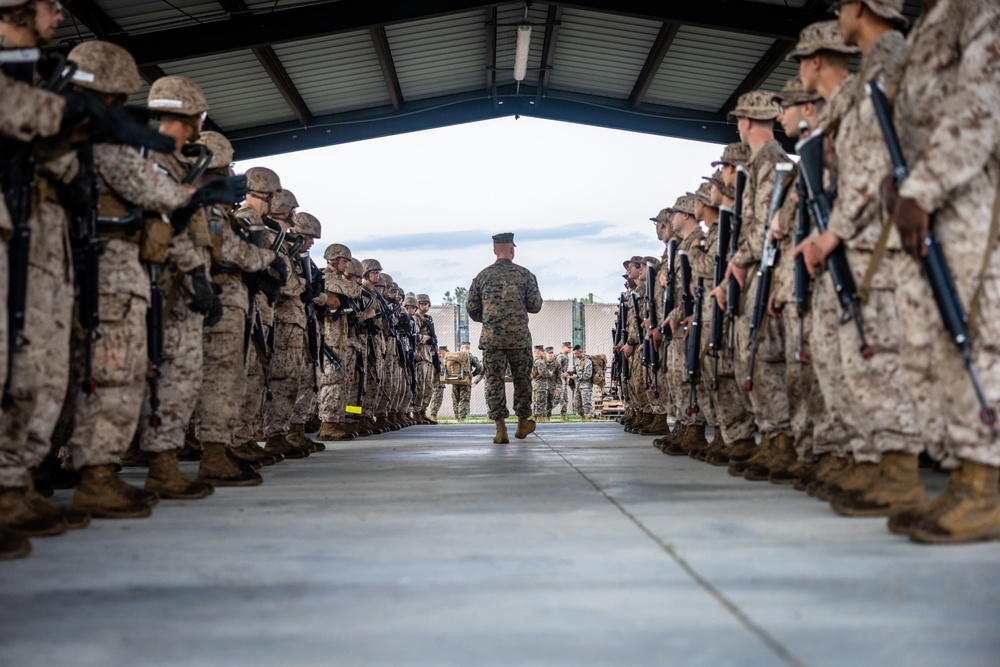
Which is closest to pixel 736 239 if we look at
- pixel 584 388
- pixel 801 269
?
pixel 801 269

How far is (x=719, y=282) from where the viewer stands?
652 centimetres

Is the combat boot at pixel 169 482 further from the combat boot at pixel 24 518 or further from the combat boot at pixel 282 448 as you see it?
the combat boot at pixel 282 448

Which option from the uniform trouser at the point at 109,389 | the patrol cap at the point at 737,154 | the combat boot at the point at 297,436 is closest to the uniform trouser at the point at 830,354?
the patrol cap at the point at 737,154

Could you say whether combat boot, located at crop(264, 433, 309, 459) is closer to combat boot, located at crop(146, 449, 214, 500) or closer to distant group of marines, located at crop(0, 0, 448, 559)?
distant group of marines, located at crop(0, 0, 448, 559)

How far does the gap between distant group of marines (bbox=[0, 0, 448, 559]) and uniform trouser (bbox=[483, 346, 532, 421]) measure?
379 cm

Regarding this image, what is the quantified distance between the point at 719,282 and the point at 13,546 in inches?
180

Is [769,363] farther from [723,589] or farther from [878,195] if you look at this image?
[723,589]

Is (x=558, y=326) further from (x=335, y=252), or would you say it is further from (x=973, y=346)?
(x=973, y=346)

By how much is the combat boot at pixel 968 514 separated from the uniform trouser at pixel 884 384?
702mm

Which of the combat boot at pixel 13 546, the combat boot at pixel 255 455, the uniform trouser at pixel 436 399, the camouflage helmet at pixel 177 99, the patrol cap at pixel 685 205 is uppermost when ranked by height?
the patrol cap at pixel 685 205

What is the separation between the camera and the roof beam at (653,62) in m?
12.6

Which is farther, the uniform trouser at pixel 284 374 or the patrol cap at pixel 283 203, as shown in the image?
the patrol cap at pixel 283 203

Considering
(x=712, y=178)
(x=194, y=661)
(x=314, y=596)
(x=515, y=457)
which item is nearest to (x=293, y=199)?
(x=515, y=457)

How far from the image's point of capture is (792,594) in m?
2.47
